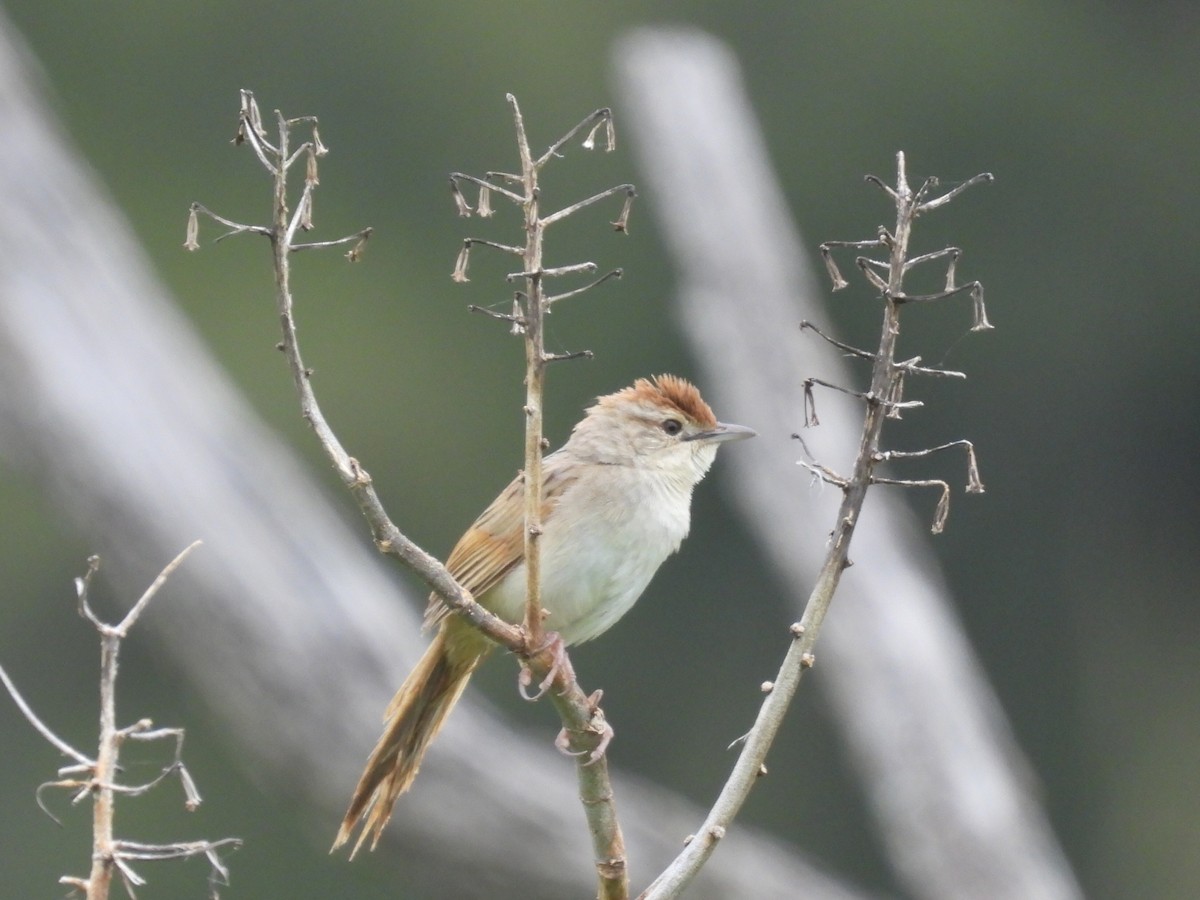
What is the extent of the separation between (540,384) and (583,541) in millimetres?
1975

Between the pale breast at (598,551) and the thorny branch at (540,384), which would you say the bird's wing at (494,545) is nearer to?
the pale breast at (598,551)

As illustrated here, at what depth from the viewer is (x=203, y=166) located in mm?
23016

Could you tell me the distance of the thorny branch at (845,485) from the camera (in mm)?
2797

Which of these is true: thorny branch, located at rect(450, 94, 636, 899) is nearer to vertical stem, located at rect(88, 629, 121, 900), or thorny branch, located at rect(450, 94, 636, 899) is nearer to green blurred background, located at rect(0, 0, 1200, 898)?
vertical stem, located at rect(88, 629, 121, 900)

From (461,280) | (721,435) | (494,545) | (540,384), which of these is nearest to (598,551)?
(494,545)

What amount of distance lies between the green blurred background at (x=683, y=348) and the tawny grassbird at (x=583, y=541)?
13.5 m

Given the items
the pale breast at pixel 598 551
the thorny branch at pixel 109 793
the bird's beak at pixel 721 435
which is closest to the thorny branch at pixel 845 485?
the thorny branch at pixel 109 793

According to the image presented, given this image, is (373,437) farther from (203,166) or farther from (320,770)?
(320,770)

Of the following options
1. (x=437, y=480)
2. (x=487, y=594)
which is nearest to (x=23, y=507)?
(x=437, y=480)

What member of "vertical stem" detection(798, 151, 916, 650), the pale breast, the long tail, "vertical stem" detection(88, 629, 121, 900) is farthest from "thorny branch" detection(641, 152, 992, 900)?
the pale breast

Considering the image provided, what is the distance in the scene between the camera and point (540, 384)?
2.92m

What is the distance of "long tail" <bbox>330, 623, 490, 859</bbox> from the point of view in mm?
4352

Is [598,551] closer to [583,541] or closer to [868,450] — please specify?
[583,541]

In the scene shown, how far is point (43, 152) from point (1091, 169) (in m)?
15.6
